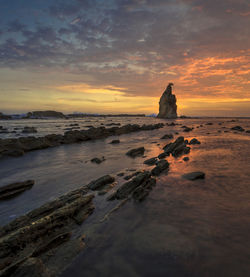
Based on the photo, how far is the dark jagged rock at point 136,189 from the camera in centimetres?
730

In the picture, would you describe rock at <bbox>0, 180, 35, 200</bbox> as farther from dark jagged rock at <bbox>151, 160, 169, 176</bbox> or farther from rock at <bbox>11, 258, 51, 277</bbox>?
dark jagged rock at <bbox>151, 160, 169, 176</bbox>

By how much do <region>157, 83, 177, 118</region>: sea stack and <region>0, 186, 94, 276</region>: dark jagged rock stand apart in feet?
505

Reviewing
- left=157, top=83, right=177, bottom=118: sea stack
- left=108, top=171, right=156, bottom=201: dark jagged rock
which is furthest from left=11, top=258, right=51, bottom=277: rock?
left=157, top=83, right=177, bottom=118: sea stack

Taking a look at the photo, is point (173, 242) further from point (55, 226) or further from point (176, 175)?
point (176, 175)

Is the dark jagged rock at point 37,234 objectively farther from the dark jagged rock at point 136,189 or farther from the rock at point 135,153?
the rock at point 135,153

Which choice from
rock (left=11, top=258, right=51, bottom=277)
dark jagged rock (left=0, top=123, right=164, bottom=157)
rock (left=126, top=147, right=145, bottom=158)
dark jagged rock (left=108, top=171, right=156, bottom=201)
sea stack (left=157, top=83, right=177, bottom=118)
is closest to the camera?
rock (left=11, top=258, right=51, bottom=277)

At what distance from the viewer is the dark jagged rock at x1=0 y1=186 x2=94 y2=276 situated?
3918 millimetres

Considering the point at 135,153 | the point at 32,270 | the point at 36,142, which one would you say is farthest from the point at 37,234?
the point at 36,142

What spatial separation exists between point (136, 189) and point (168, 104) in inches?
6042

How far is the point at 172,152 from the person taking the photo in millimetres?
16531

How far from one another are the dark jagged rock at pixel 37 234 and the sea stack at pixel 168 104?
15396 centimetres

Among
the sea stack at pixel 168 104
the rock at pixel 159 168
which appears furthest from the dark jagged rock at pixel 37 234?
the sea stack at pixel 168 104

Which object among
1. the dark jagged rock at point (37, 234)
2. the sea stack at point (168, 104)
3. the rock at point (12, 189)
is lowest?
the rock at point (12, 189)

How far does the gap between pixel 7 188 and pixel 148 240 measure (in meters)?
7.71
